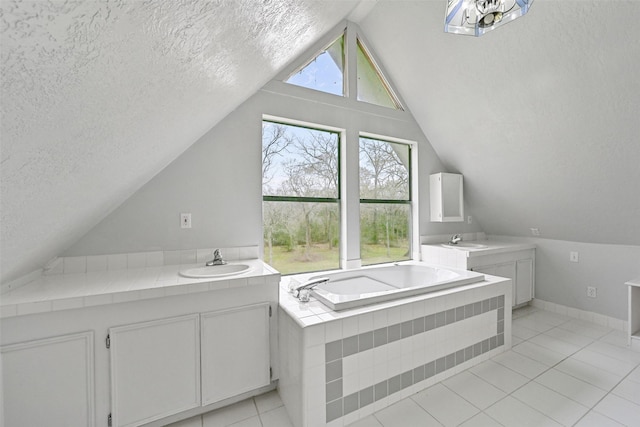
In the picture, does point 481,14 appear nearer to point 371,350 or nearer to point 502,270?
point 371,350

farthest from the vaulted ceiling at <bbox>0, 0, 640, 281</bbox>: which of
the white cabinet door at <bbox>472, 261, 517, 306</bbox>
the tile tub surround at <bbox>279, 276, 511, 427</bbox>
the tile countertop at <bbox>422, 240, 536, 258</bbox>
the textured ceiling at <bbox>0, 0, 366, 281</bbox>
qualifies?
the tile tub surround at <bbox>279, 276, 511, 427</bbox>

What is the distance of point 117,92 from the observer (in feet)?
2.52

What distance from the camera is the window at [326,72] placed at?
104 inches

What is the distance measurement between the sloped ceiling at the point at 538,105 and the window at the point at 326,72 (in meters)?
0.43

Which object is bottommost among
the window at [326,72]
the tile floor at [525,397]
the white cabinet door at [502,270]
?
the tile floor at [525,397]

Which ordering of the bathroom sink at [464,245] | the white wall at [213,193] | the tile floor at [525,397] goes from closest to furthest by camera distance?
the tile floor at [525,397]
the white wall at [213,193]
the bathroom sink at [464,245]

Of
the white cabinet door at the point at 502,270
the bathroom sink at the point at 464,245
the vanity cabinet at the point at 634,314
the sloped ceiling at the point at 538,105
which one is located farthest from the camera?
the bathroom sink at the point at 464,245

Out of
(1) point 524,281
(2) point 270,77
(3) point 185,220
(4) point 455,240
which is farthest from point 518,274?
(3) point 185,220

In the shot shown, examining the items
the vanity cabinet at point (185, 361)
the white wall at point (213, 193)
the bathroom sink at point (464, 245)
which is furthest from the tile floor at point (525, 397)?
the white wall at point (213, 193)

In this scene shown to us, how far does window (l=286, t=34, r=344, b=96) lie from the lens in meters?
2.64

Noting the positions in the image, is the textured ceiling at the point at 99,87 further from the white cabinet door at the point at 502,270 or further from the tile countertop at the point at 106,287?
the white cabinet door at the point at 502,270

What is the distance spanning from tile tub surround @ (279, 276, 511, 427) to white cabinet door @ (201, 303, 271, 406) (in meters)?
0.14

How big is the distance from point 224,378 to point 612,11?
10.8 feet

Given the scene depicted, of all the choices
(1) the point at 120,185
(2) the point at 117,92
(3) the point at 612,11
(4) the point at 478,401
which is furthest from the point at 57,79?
(3) the point at 612,11
